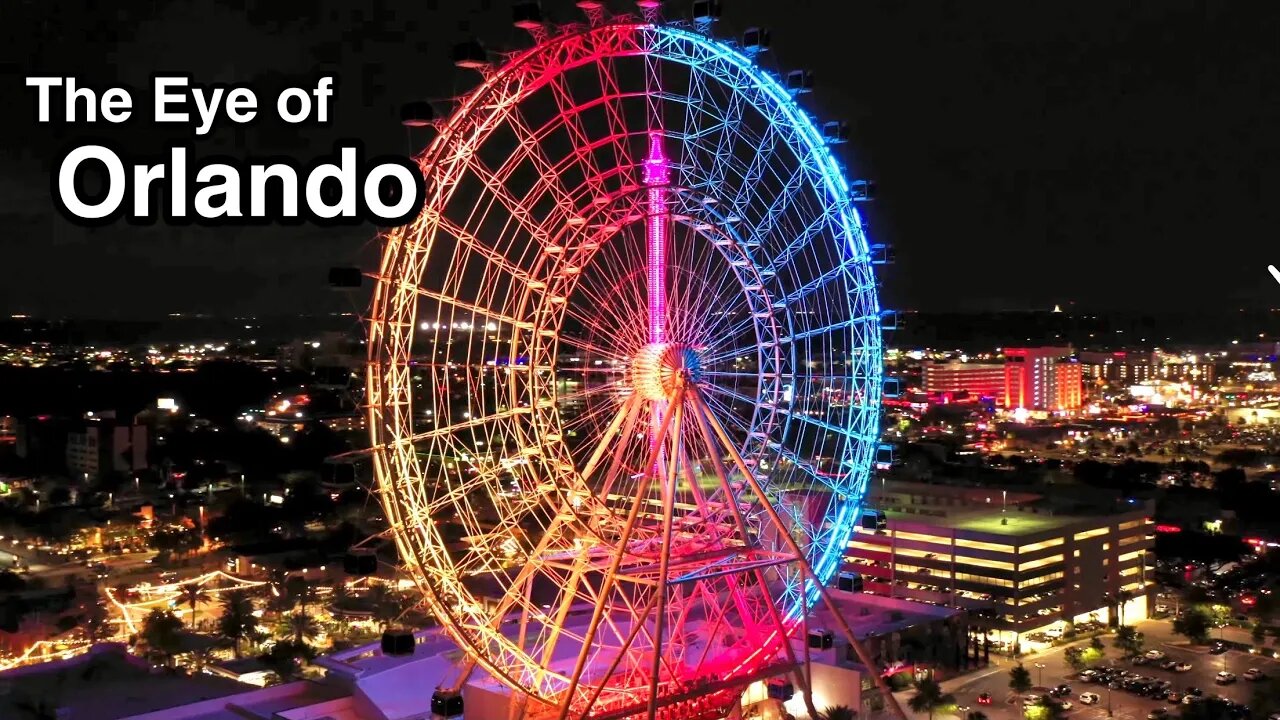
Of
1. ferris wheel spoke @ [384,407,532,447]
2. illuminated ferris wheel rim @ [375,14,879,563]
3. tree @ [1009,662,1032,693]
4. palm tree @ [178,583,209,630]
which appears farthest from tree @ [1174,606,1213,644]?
palm tree @ [178,583,209,630]

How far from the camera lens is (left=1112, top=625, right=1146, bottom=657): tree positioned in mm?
42406

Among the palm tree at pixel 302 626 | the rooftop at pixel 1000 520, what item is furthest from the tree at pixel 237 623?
the rooftop at pixel 1000 520

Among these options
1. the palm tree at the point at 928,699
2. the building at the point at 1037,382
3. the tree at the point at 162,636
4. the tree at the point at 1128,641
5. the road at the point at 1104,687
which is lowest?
the road at the point at 1104,687

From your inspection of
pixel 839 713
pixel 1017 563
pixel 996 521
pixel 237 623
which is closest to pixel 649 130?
pixel 839 713

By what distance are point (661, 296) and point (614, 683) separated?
6369 millimetres

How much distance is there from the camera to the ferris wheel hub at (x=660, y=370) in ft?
66.0

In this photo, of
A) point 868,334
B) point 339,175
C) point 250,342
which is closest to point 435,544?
point 339,175

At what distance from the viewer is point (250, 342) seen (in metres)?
121

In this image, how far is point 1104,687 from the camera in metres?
38.4

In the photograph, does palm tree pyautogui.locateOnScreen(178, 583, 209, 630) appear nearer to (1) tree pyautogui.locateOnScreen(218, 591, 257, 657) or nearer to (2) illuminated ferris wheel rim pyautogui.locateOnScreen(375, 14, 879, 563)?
(1) tree pyautogui.locateOnScreen(218, 591, 257, 657)

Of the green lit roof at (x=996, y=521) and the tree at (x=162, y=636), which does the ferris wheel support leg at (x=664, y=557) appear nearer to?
the tree at (x=162, y=636)

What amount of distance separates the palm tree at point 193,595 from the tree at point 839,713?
24539mm

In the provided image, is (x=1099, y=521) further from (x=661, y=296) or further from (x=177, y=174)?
(x=177, y=174)

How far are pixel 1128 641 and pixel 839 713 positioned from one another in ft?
61.6
